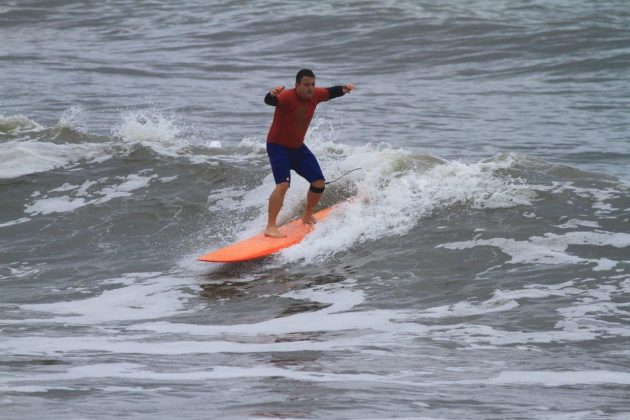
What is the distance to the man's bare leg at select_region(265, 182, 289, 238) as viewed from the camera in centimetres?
929

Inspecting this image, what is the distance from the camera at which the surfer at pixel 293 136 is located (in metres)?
9.04

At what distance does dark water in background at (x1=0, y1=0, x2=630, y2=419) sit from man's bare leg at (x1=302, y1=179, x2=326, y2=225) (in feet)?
0.58

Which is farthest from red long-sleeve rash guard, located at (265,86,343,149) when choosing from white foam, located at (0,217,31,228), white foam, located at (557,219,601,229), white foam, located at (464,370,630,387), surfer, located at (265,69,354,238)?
white foam, located at (464,370,630,387)

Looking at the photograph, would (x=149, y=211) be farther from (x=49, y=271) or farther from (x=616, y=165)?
(x=616, y=165)

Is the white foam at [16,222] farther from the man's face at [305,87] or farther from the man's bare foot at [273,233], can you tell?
the man's face at [305,87]

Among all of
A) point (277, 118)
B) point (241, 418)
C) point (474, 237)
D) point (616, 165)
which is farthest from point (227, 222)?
point (241, 418)

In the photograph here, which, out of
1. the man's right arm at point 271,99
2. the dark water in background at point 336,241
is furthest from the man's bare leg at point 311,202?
the man's right arm at point 271,99

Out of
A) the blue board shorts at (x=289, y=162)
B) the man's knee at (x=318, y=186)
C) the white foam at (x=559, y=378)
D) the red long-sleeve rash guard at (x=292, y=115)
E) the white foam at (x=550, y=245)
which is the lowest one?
the white foam at (x=550, y=245)

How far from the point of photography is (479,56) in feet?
67.7

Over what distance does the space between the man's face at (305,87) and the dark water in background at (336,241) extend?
1434 mm

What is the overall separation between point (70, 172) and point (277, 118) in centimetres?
436

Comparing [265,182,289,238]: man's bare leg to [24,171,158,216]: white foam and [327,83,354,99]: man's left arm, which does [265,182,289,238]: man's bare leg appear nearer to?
[327,83,354,99]: man's left arm

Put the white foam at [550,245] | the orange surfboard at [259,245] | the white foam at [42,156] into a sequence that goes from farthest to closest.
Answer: the white foam at [42,156] → the orange surfboard at [259,245] → the white foam at [550,245]

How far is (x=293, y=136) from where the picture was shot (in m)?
9.27
